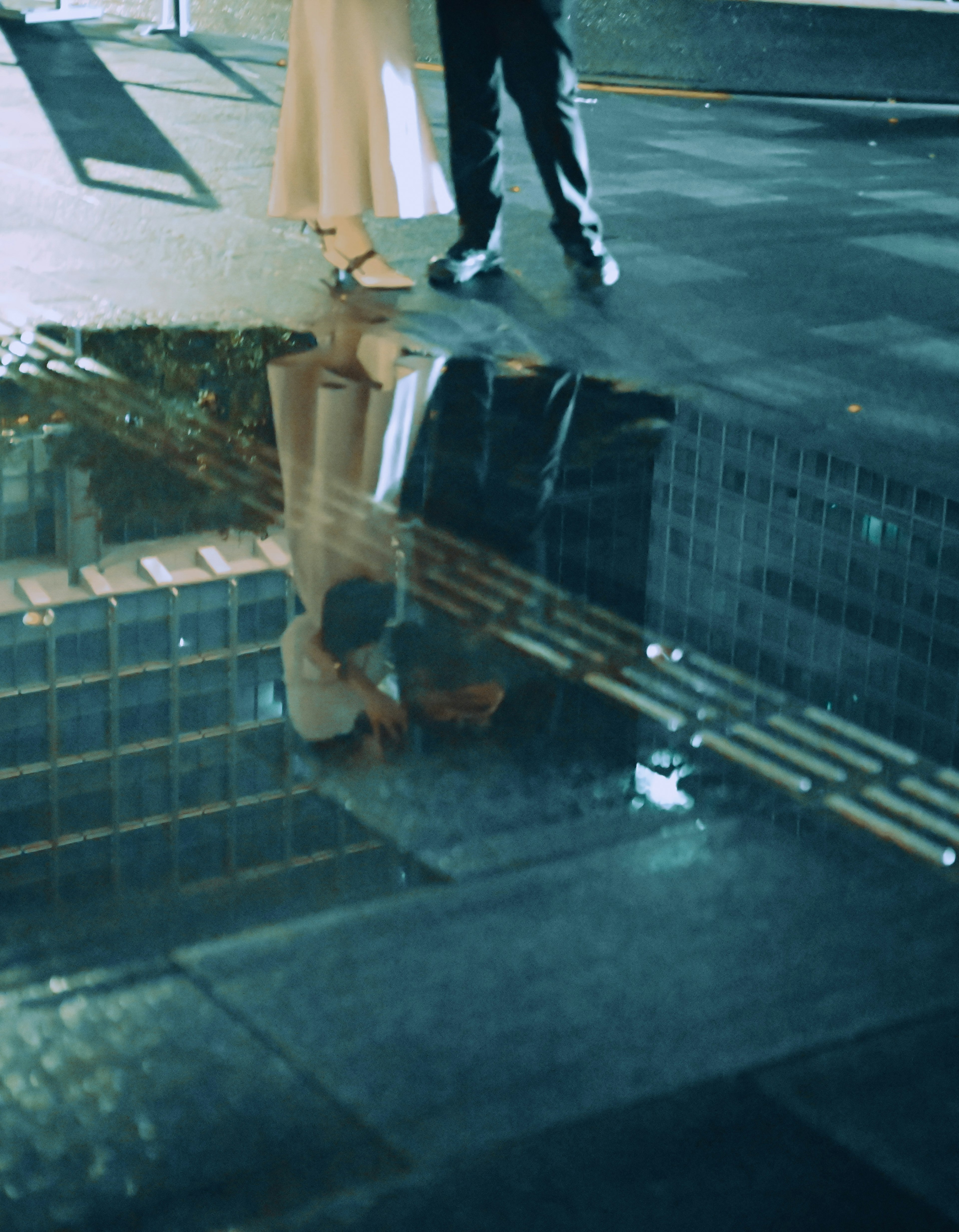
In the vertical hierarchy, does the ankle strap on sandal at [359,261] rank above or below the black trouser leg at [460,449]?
above

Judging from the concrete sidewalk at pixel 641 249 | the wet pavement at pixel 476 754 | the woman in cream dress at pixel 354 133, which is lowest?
the wet pavement at pixel 476 754

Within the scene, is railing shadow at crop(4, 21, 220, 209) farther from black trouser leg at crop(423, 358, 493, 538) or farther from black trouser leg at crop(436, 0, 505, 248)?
black trouser leg at crop(423, 358, 493, 538)

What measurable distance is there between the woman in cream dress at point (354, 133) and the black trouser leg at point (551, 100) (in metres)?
0.38

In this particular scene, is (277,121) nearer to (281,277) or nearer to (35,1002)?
(281,277)

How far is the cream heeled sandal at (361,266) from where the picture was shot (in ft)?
21.4

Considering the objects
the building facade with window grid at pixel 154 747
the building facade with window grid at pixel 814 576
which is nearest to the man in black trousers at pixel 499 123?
the building facade with window grid at pixel 814 576

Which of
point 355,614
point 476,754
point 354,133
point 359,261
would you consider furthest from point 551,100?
point 476,754

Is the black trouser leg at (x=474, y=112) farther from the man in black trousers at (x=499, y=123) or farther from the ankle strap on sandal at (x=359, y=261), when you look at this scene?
the ankle strap on sandal at (x=359, y=261)

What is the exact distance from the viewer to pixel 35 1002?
252cm

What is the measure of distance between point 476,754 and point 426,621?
612 millimetres

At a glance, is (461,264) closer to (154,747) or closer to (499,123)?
(499,123)

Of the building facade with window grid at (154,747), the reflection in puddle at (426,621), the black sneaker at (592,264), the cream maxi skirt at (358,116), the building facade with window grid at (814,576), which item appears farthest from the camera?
the black sneaker at (592,264)

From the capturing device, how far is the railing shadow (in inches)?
330

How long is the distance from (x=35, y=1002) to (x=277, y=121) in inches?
350
